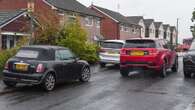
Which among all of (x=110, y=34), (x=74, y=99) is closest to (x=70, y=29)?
(x=74, y=99)

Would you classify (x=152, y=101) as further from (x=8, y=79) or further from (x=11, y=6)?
(x=11, y=6)

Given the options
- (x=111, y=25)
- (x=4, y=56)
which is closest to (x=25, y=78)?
(x=4, y=56)

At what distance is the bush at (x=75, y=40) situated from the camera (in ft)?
74.1

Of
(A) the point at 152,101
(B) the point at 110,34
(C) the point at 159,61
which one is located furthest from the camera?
(B) the point at 110,34

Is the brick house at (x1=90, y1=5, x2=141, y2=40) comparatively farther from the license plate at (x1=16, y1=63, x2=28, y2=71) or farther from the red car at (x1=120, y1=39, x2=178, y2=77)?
the license plate at (x1=16, y1=63, x2=28, y2=71)

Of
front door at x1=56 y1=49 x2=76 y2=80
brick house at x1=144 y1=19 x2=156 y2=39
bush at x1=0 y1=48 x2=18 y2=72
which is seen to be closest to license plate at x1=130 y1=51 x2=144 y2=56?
front door at x1=56 y1=49 x2=76 y2=80

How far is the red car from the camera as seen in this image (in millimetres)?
17375

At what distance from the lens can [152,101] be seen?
38.0 ft

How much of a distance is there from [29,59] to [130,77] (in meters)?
6.00

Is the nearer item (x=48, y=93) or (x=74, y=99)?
(x=74, y=99)

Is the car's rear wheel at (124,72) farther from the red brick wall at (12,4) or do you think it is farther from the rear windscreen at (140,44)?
the red brick wall at (12,4)

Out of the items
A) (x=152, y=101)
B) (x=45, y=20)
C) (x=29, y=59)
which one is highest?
(x=45, y=20)

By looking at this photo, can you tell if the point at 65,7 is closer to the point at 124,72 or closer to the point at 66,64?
the point at 124,72

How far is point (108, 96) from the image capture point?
40.4 ft
